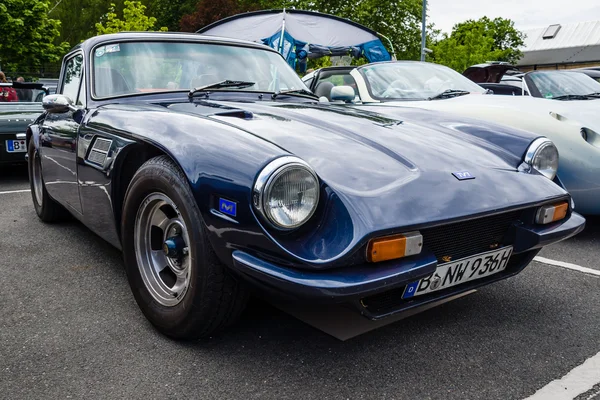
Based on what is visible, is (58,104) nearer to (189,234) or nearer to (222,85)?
(222,85)

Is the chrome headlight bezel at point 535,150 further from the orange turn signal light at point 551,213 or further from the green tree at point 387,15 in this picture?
the green tree at point 387,15

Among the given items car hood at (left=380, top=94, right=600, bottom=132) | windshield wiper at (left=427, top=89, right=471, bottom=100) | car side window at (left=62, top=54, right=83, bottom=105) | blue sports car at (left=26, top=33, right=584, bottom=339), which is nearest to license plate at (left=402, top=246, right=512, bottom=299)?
blue sports car at (left=26, top=33, right=584, bottom=339)

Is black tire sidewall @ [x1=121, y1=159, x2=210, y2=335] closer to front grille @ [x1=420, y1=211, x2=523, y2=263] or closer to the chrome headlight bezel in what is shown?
front grille @ [x1=420, y1=211, x2=523, y2=263]

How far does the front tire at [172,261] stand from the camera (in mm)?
1948

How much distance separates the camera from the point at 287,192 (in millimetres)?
1786

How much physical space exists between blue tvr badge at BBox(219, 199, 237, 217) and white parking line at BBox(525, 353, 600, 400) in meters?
1.19

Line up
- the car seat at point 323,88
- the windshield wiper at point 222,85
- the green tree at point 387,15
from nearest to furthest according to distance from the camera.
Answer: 1. the windshield wiper at point 222,85
2. the car seat at point 323,88
3. the green tree at point 387,15

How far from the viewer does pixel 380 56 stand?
1314cm

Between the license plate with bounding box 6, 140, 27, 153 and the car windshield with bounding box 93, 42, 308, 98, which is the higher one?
the car windshield with bounding box 93, 42, 308, 98

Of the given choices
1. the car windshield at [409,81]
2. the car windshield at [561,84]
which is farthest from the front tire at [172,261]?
the car windshield at [561,84]

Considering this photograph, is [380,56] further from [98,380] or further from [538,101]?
[98,380]

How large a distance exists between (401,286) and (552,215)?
2.92 ft

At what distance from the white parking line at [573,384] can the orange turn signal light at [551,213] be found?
1.92ft

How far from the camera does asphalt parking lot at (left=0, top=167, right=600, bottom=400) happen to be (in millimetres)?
1866
